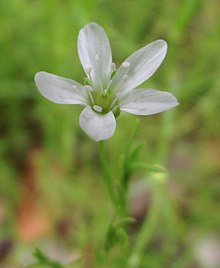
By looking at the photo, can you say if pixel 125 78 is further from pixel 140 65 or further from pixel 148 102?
pixel 148 102

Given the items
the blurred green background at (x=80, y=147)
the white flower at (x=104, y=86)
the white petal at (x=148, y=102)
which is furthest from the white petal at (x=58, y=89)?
the blurred green background at (x=80, y=147)

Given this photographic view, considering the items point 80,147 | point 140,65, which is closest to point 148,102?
point 140,65

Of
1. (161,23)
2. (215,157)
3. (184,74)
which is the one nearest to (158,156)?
(215,157)

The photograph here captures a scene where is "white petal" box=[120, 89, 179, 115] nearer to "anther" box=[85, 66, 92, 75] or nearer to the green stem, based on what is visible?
"anther" box=[85, 66, 92, 75]

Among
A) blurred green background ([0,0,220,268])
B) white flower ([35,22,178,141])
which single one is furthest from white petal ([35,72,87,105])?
blurred green background ([0,0,220,268])

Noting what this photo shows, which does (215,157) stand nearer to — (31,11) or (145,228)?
(145,228)
